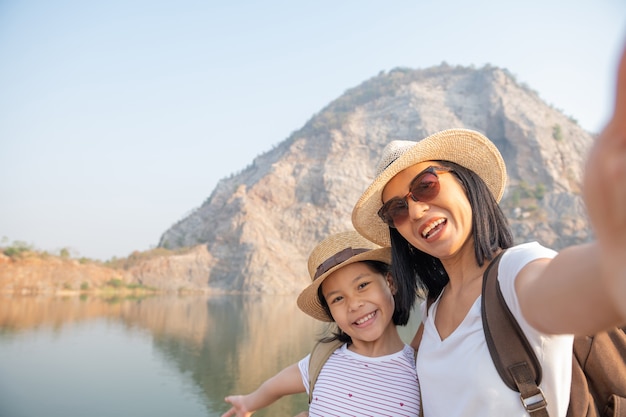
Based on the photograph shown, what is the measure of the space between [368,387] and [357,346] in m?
0.26

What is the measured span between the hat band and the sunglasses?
0.56 meters

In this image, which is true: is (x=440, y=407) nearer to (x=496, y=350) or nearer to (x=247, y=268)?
(x=496, y=350)

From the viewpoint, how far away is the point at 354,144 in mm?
44406

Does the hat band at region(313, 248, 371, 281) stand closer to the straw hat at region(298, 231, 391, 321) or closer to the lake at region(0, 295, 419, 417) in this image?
the straw hat at region(298, 231, 391, 321)

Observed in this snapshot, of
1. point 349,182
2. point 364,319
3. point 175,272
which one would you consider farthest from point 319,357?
point 349,182

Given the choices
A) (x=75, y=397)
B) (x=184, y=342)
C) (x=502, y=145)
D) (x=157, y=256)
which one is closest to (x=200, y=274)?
(x=157, y=256)

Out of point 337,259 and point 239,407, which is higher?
point 337,259

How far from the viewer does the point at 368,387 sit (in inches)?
81.0

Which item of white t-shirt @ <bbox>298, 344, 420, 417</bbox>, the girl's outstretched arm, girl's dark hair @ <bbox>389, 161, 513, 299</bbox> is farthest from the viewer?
the girl's outstretched arm

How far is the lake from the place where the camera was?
6.37 meters

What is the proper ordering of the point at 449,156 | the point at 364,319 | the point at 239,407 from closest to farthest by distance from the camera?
the point at 449,156 → the point at 364,319 → the point at 239,407

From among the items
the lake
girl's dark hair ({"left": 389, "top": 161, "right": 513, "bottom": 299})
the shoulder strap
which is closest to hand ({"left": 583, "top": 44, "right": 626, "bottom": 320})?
girl's dark hair ({"left": 389, "top": 161, "right": 513, "bottom": 299})

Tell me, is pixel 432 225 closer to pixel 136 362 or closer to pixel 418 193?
pixel 418 193


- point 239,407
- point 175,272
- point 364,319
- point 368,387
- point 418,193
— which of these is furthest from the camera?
point 175,272
